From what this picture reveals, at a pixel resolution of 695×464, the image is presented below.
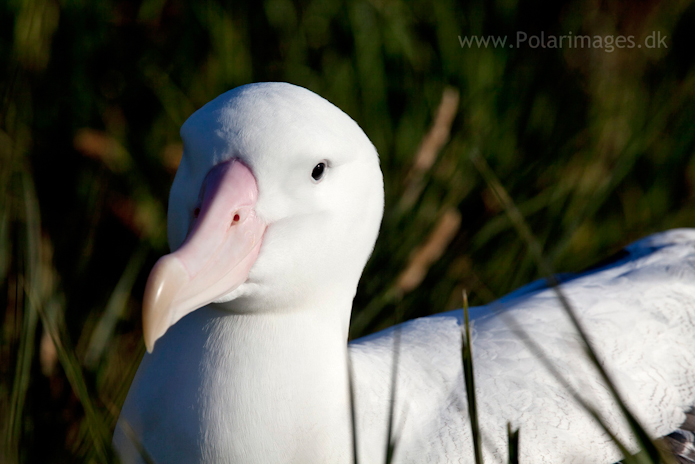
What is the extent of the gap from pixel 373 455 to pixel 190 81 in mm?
2774

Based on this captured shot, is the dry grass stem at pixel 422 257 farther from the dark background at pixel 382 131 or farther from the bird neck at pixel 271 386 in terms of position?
the bird neck at pixel 271 386

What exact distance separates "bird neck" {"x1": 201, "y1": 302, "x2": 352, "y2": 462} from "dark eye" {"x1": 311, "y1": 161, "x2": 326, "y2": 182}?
336 millimetres

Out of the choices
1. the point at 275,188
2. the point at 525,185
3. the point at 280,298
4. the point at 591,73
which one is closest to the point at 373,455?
the point at 280,298

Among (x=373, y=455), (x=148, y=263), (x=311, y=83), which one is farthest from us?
(x=311, y=83)

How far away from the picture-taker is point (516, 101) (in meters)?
4.36

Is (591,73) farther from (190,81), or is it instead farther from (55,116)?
(55,116)

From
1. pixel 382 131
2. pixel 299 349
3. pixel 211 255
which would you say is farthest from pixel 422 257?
pixel 211 255

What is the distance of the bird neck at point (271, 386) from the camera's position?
1854 millimetres

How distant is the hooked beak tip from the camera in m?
1.52

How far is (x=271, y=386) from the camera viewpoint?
74.2 inches

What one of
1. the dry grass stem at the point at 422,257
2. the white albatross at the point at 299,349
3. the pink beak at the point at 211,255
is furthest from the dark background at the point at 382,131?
the pink beak at the point at 211,255

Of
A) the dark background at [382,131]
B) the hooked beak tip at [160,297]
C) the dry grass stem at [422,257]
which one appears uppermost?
the dark background at [382,131]

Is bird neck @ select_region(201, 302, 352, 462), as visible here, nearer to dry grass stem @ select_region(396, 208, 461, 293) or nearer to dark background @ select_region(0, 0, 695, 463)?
dark background @ select_region(0, 0, 695, 463)

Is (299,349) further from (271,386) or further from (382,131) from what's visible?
(382,131)
